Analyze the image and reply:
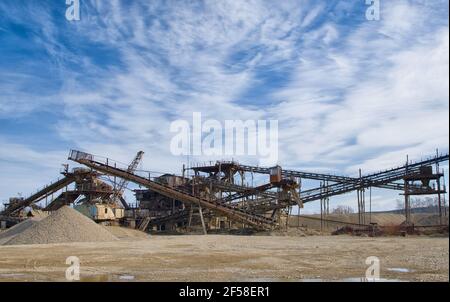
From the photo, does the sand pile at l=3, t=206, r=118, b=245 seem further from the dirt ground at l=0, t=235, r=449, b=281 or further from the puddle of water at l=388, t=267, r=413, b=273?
the puddle of water at l=388, t=267, r=413, b=273

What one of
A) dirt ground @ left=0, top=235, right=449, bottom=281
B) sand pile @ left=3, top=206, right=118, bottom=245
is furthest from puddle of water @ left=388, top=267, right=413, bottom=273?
sand pile @ left=3, top=206, right=118, bottom=245

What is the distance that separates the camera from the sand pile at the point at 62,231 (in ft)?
107

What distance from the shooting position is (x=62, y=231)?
3409 cm

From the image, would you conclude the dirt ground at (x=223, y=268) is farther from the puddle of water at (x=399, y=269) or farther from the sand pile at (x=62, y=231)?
the sand pile at (x=62, y=231)

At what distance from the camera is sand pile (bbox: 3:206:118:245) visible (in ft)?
107

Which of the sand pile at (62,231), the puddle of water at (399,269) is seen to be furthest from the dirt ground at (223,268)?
the sand pile at (62,231)

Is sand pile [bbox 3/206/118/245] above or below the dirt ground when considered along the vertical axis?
above

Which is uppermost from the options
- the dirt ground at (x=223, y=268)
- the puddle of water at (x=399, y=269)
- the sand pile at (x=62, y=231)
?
the sand pile at (x=62, y=231)

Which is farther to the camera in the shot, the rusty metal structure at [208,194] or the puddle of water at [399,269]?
the rusty metal structure at [208,194]

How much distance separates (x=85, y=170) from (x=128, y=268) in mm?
41217

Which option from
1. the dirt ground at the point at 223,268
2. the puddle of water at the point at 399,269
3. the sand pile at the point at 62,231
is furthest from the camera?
the sand pile at the point at 62,231
